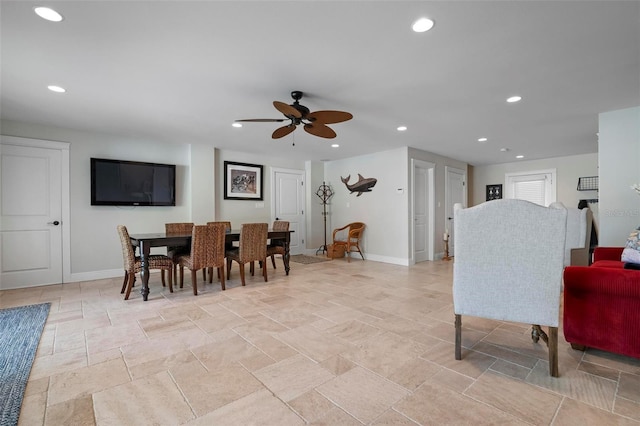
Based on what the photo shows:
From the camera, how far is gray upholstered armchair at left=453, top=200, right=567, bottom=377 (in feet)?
5.71

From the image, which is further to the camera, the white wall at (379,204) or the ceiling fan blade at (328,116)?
the white wall at (379,204)

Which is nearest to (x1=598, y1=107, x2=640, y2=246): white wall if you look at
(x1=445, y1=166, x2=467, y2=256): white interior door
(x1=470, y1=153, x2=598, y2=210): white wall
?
(x1=445, y1=166, x2=467, y2=256): white interior door

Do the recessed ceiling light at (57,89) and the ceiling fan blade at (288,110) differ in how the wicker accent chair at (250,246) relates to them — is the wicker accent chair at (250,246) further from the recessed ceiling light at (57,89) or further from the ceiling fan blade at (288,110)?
the recessed ceiling light at (57,89)

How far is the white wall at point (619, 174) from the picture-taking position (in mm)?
3357

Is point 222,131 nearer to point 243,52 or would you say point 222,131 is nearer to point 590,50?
point 243,52

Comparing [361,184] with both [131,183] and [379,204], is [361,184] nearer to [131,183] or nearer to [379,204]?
[379,204]

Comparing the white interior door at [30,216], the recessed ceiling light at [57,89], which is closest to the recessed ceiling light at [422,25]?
the recessed ceiling light at [57,89]

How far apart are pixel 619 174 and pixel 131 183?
6.75 m

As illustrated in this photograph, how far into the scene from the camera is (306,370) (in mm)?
1896

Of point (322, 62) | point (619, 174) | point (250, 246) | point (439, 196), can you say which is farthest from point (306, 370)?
point (439, 196)

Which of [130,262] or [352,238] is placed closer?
[130,262]

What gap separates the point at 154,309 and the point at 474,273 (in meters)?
3.10

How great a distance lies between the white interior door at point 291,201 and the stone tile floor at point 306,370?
362 cm

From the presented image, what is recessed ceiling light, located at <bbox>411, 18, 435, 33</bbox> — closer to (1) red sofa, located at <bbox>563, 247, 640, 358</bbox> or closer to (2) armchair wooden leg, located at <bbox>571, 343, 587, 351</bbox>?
(1) red sofa, located at <bbox>563, 247, 640, 358</bbox>
